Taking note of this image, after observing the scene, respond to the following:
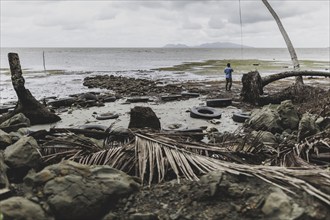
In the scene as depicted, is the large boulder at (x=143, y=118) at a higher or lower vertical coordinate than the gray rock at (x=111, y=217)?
higher

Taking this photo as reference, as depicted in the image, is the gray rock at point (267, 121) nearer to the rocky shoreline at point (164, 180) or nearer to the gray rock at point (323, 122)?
the gray rock at point (323, 122)

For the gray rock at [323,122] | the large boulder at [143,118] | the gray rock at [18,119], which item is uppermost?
the large boulder at [143,118]

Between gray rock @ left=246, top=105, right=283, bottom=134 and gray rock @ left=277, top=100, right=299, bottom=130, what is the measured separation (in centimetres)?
20

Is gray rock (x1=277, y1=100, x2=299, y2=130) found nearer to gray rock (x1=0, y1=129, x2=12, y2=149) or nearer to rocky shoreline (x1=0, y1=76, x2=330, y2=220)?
rocky shoreline (x1=0, y1=76, x2=330, y2=220)

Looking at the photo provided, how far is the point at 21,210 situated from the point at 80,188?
0.49 m

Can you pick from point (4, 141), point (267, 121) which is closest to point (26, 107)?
point (4, 141)

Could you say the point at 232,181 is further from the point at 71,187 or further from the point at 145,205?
the point at 71,187

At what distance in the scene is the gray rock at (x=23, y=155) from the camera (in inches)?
147

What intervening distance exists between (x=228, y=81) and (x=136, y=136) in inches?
693

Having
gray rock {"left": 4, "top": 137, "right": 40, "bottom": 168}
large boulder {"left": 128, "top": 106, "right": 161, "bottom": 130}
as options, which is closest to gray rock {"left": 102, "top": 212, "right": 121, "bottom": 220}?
gray rock {"left": 4, "top": 137, "right": 40, "bottom": 168}

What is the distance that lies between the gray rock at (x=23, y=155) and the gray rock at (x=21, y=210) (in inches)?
41.2

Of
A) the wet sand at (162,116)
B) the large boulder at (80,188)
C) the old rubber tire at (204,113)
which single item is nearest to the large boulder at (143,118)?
the wet sand at (162,116)

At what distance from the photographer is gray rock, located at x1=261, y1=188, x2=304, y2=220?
2.50 meters

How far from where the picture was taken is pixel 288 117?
361 inches
